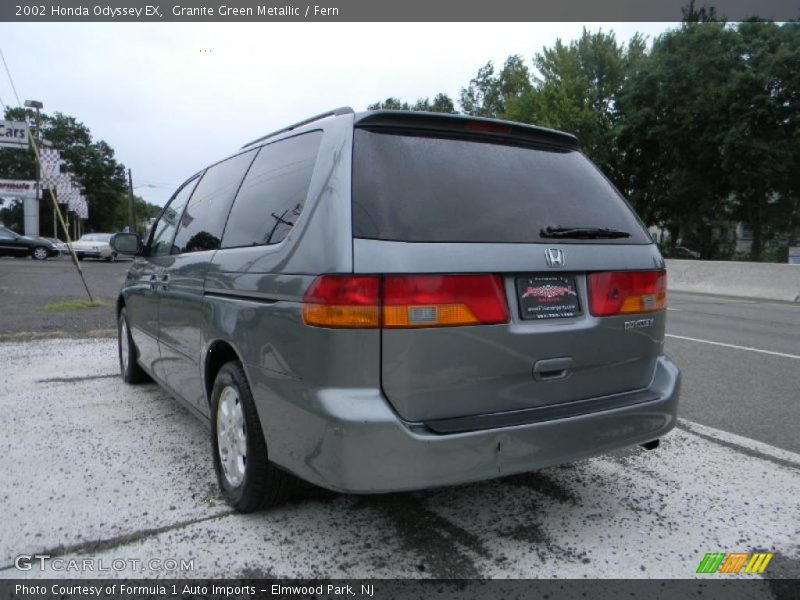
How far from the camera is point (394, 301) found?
2068mm

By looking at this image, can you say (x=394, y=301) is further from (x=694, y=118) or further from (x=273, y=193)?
(x=694, y=118)

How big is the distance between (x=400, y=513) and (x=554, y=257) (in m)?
1.37

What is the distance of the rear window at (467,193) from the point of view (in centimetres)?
218

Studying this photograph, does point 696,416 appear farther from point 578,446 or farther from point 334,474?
point 334,474

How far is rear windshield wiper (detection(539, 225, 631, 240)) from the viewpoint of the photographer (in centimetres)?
245

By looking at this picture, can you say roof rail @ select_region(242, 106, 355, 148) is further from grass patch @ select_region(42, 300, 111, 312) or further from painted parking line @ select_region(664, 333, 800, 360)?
grass patch @ select_region(42, 300, 111, 312)

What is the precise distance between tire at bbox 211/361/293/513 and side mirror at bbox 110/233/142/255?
6.98 ft

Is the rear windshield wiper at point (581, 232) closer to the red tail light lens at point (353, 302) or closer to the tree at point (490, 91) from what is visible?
the red tail light lens at point (353, 302)

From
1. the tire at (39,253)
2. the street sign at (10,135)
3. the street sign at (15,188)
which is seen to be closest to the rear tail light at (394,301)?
the tire at (39,253)

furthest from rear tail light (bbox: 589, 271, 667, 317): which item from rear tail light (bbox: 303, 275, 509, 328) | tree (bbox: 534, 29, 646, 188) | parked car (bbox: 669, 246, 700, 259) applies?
parked car (bbox: 669, 246, 700, 259)

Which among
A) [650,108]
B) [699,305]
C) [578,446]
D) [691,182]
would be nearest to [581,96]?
[650,108]

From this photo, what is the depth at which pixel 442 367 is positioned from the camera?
2.12 metres

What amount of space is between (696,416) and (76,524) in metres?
3.95

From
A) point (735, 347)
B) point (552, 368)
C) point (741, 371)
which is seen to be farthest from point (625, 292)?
point (735, 347)
